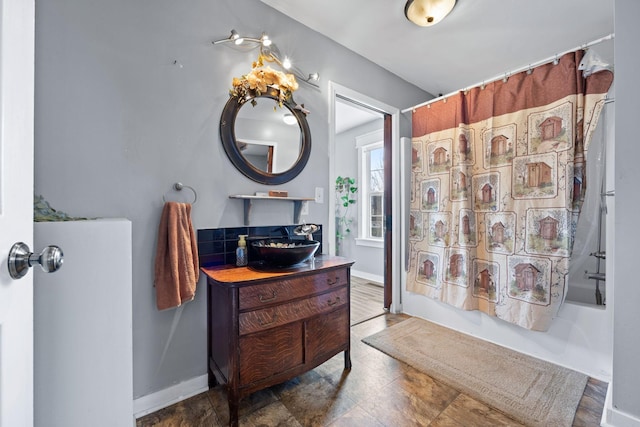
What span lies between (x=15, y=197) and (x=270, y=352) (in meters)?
1.20

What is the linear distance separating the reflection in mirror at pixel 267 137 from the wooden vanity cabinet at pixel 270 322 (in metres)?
0.75

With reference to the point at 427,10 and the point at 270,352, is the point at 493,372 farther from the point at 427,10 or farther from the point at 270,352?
the point at 427,10

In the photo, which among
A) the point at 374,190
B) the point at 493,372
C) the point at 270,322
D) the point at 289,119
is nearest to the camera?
the point at 270,322

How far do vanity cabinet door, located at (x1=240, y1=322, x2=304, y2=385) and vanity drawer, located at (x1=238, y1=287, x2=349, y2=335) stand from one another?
0.12 ft

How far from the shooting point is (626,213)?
1.29 metres

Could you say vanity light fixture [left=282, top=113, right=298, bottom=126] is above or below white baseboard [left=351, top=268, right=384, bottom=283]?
above

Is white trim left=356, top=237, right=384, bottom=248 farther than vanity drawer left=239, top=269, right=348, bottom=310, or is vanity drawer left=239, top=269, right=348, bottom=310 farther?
white trim left=356, top=237, right=384, bottom=248

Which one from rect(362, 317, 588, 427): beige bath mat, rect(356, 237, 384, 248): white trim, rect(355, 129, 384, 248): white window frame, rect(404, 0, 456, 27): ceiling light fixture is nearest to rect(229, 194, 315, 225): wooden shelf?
rect(362, 317, 588, 427): beige bath mat

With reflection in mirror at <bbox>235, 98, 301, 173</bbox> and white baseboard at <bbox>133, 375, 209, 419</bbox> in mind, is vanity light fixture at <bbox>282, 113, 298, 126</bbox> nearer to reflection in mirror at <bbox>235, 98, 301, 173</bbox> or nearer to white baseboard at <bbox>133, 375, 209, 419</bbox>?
reflection in mirror at <bbox>235, 98, 301, 173</bbox>

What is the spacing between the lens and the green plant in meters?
4.45

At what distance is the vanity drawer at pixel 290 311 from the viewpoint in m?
1.35

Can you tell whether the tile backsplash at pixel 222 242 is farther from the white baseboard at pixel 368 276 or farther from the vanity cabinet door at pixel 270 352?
the white baseboard at pixel 368 276

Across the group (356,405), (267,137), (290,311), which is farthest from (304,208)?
(356,405)

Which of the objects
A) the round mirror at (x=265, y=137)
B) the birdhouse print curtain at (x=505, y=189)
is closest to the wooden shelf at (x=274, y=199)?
the round mirror at (x=265, y=137)
